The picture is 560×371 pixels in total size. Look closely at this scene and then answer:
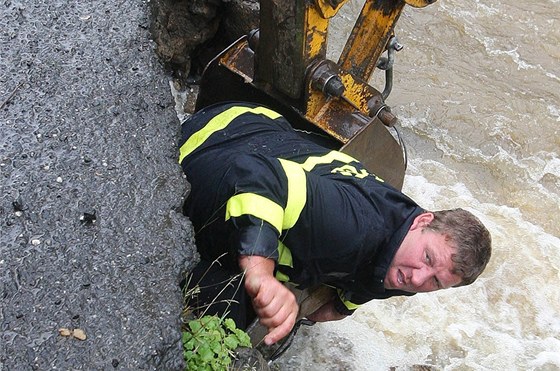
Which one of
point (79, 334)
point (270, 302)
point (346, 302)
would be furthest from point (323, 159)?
point (79, 334)

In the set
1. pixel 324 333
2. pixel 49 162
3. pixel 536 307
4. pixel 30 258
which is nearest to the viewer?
pixel 30 258

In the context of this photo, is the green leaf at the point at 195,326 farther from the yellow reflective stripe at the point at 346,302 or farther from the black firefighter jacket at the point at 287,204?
the yellow reflective stripe at the point at 346,302

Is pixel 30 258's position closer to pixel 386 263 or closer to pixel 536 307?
pixel 386 263

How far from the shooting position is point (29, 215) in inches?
102

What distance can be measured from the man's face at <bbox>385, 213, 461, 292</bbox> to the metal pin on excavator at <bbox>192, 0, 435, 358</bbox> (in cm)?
59

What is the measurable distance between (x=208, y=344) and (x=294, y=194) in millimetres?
783

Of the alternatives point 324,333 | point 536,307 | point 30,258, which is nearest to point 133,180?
point 30,258

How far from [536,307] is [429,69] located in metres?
2.87

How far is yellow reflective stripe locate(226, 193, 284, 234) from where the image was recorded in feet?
9.20

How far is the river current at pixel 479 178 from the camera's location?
5.05m

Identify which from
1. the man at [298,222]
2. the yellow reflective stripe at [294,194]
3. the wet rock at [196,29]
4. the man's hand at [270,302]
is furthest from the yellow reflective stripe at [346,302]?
the wet rock at [196,29]

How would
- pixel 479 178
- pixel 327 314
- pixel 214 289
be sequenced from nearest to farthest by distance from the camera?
pixel 214 289, pixel 327 314, pixel 479 178

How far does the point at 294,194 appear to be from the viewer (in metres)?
2.98

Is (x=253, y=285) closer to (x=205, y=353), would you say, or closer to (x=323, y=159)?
(x=205, y=353)
